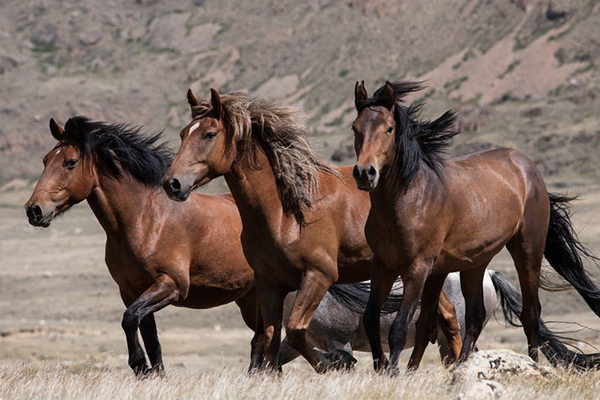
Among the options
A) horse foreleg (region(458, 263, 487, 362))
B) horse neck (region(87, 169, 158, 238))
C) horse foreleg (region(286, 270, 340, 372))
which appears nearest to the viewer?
horse foreleg (region(286, 270, 340, 372))

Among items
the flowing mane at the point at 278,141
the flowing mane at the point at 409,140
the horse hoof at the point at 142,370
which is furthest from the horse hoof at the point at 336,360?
the flowing mane at the point at 409,140

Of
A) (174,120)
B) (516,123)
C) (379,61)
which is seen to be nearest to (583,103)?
(516,123)

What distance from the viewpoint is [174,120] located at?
246ft

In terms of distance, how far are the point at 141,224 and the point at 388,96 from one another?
282 cm

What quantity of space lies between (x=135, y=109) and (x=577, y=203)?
46.2 m

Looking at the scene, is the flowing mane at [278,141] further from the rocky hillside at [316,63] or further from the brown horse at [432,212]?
the rocky hillside at [316,63]

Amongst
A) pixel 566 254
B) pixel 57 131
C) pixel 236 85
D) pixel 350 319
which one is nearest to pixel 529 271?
pixel 566 254

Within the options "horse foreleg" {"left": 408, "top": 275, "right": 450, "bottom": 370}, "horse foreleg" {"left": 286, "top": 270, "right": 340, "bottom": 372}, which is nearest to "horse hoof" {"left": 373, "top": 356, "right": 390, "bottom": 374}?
"horse foreleg" {"left": 286, "top": 270, "right": 340, "bottom": 372}

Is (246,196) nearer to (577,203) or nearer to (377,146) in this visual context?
(377,146)

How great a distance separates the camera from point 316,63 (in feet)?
255

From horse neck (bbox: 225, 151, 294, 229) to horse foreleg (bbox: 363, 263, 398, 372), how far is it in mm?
967

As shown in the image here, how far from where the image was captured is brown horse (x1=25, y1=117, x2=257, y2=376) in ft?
26.6

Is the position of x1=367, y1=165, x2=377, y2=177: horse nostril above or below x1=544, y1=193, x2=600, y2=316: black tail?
above

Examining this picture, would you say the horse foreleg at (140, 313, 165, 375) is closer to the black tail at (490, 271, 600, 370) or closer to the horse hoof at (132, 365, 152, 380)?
the horse hoof at (132, 365, 152, 380)
